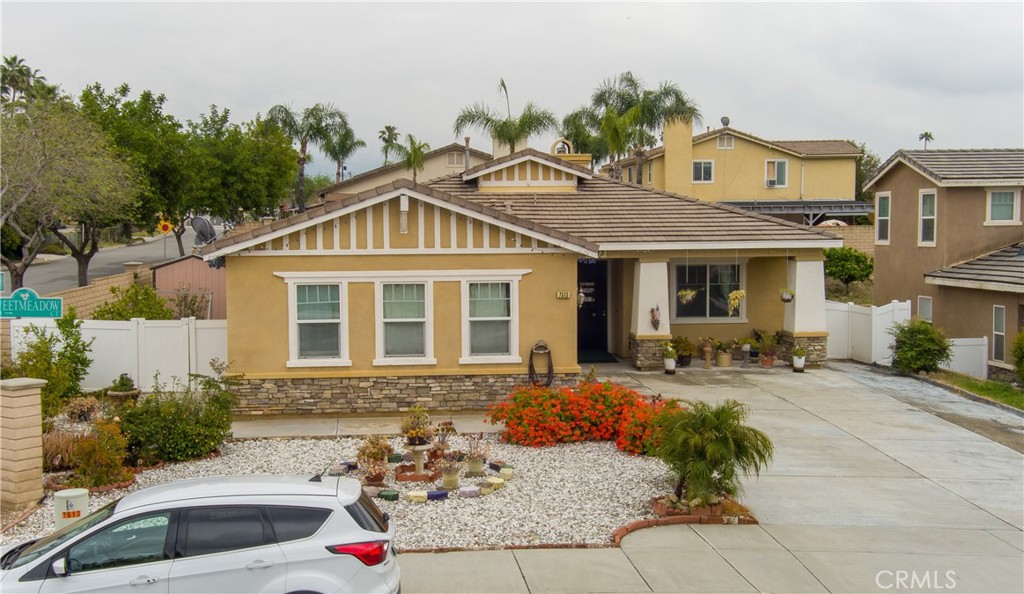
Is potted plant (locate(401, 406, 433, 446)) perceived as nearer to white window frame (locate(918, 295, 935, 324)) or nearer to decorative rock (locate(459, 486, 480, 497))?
decorative rock (locate(459, 486, 480, 497))

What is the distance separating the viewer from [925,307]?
25.9m

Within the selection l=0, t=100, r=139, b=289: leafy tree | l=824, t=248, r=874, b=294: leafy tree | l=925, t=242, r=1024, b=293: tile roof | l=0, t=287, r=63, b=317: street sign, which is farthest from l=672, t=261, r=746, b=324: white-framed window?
l=0, t=100, r=139, b=289: leafy tree

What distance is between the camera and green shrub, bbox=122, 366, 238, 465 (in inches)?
505

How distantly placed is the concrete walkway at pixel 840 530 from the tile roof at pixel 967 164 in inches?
373

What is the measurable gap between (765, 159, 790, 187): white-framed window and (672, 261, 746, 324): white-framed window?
101 feet

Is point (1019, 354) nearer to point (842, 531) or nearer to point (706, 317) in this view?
point (706, 317)

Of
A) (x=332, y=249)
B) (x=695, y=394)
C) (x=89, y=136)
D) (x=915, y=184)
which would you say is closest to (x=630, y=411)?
(x=695, y=394)

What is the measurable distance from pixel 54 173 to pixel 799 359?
856 inches

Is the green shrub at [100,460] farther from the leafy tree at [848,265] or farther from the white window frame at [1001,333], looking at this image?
the leafy tree at [848,265]

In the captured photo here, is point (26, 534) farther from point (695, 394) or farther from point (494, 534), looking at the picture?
point (695, 394)

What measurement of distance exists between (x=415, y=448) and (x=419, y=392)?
444 cm

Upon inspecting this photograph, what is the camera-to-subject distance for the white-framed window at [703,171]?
51188 millimetres

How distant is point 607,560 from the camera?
31.5ft

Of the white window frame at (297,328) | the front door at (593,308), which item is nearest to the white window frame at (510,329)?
the white window frame at (297,328)
